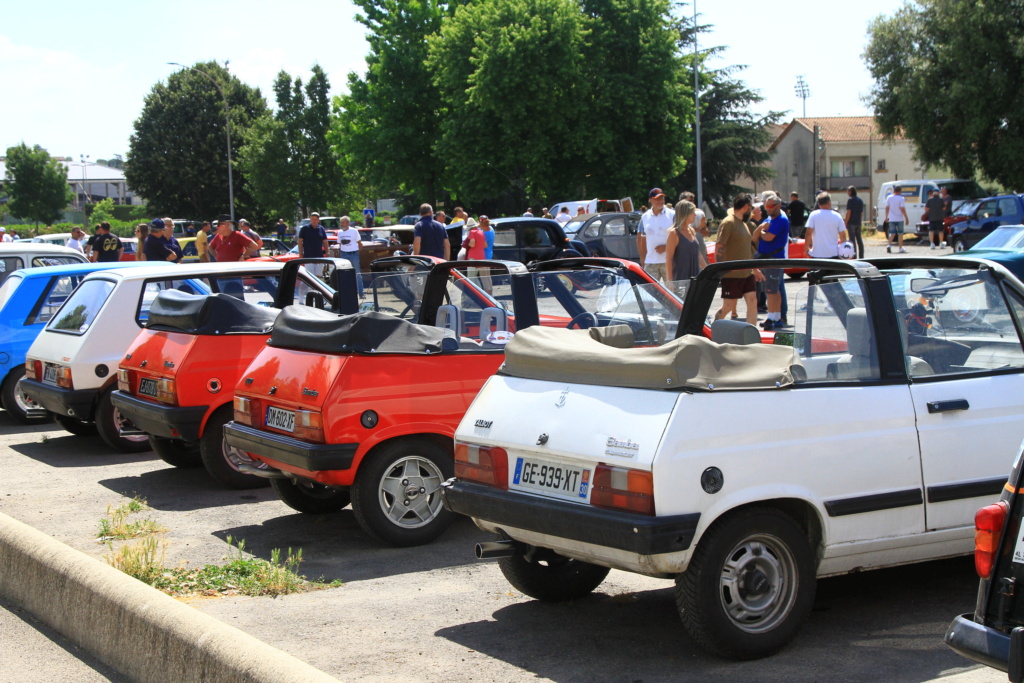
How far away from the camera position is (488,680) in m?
4.32

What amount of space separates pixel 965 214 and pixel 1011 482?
33903 mm

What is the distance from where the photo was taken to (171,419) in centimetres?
779

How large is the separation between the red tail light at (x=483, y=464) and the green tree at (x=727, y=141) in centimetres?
6308

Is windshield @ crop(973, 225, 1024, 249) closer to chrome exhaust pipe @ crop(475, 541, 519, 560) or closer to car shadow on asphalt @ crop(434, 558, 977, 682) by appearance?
car shadow on asphalt @ crop(434, 558, 977, 682)

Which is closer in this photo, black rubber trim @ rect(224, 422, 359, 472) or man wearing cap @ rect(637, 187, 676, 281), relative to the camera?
black rubber trim @ rect(224, 422, 359, 472)

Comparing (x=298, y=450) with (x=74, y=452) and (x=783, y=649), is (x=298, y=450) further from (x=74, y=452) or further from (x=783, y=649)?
(x=74, y=452)

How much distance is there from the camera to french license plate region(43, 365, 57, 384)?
9.67m

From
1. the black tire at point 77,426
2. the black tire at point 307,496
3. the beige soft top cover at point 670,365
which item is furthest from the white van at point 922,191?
the beige soft top cover at point 670,365

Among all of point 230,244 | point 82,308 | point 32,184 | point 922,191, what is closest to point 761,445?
point 82,308

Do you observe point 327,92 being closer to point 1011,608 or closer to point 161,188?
point 161,188

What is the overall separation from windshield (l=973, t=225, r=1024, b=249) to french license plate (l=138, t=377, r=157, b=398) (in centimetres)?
1375

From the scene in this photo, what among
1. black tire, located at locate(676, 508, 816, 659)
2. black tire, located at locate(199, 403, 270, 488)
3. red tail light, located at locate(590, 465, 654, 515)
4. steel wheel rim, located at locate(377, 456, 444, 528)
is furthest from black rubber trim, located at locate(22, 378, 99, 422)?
black tire, located at locate(676, 508, 816, 659)

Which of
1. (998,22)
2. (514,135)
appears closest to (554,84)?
(514,135)

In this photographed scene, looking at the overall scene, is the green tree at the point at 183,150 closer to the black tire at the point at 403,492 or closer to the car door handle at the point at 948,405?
the black tire at the point at 403,492
